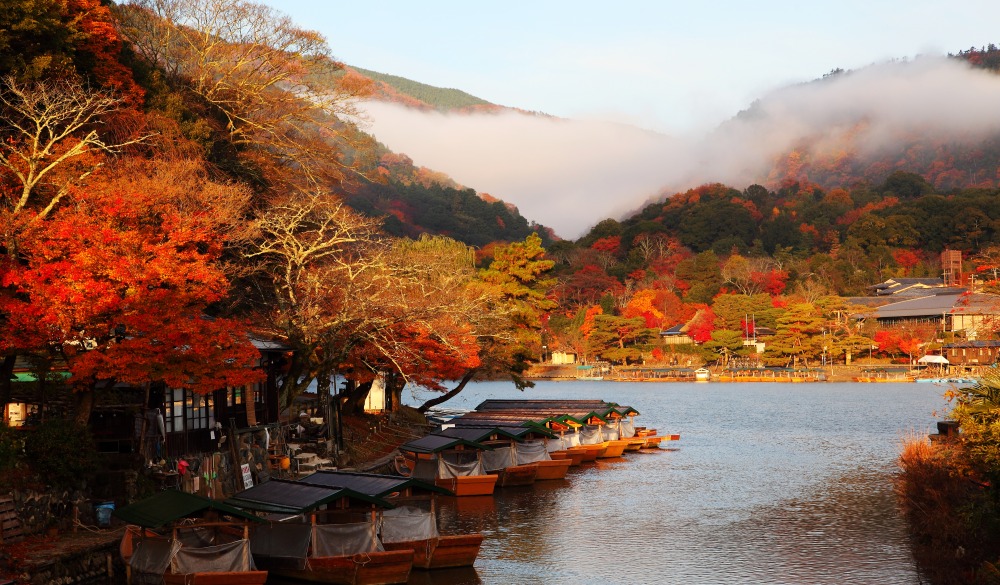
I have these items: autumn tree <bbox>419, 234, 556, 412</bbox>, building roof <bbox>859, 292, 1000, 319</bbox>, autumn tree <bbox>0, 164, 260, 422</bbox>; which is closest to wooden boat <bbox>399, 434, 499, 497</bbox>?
autumn tree <bbox>0, 164, 260, 422</bbox>

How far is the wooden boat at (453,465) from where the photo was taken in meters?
32.6

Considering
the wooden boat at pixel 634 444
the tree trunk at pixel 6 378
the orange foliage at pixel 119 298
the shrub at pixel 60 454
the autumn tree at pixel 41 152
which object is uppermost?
the autumn tree at pixel 41 152

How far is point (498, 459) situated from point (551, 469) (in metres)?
3.01

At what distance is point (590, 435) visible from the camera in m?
45.5

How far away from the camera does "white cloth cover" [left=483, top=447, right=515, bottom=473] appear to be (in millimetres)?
35000

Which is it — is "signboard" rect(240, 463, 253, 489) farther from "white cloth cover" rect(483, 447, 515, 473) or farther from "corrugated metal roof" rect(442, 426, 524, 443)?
"white cloth cover" rect(483, 447, 515, 473)

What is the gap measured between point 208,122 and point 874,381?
9207 cm

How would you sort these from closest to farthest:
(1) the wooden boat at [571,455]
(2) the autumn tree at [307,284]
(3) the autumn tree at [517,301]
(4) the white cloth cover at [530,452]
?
1. (2) the autumn tree at [307,284]
2. (4) the white cloth cover at [530,452]
3. (1) the wooden boat at [571,455]
4. (3) the autumn tree at [517,301]

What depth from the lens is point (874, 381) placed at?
108438 mm

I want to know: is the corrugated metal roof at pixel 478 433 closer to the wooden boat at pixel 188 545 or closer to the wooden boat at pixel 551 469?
the wooden boat at pixel 551 469

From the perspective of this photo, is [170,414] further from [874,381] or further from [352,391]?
[874,381]

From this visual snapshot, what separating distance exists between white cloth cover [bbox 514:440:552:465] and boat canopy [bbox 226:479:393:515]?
1615cm

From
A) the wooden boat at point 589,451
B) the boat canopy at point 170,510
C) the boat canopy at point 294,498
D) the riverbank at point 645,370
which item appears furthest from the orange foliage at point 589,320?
the boat canopy at point 170,510

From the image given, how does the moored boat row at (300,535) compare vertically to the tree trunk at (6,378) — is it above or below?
below
